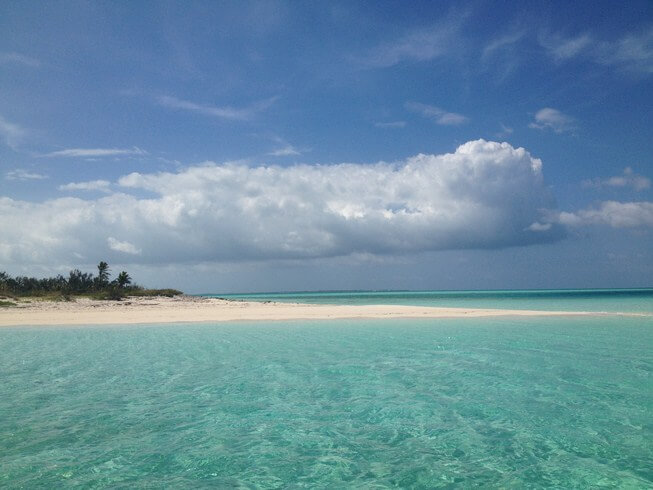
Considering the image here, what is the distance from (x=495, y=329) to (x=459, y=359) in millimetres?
12941

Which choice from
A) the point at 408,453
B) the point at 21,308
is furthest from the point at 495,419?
the point at 21,308

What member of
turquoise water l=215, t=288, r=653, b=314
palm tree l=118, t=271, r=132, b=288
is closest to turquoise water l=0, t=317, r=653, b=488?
turquoise water l=215, t=288, r=653, b=314

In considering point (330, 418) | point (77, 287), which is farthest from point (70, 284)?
point (330, 418)

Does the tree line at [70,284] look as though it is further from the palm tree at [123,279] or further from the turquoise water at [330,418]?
the turquoise water at [330,418]

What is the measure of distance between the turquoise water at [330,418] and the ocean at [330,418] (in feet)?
0.13

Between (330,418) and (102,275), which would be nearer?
(330,418)

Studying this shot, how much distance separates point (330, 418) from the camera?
9.23 meters

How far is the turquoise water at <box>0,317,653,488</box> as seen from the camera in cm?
657

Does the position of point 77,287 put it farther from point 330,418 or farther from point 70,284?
point 330,418

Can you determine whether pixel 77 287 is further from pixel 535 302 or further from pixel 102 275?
pixel 535 302

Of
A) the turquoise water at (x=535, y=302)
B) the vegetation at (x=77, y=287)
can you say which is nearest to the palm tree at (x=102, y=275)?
the vegetation at (x=77, y=287)

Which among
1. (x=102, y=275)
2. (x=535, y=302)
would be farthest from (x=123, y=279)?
(x=535, y=302)

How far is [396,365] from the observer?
1508 cm

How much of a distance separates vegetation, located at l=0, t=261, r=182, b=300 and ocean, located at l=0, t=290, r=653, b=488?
48.5 m
